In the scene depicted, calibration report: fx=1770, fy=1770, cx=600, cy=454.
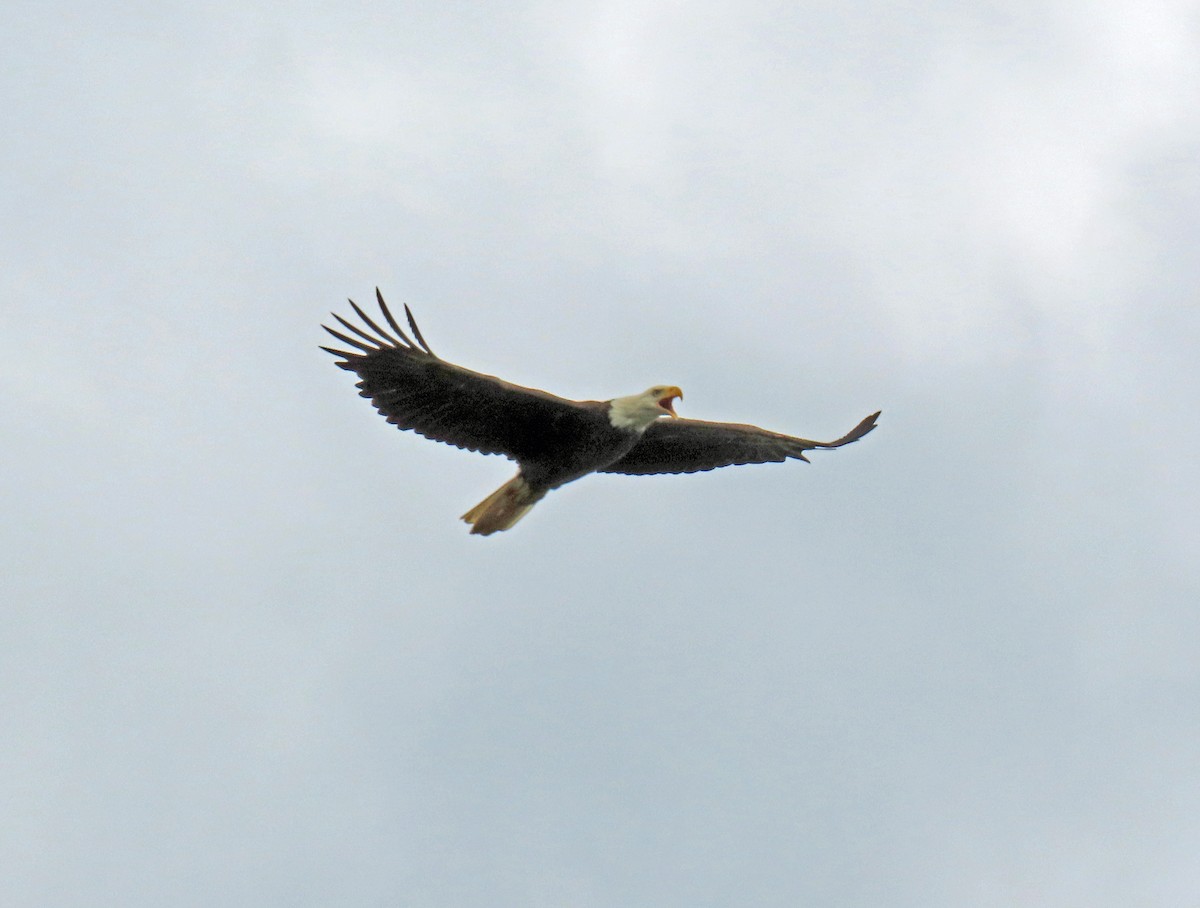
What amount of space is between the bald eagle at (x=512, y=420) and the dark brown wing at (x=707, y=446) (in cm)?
1

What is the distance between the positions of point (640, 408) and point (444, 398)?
5.12 feet

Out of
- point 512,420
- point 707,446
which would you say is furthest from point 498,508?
point 707,446

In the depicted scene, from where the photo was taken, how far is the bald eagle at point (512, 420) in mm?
13422

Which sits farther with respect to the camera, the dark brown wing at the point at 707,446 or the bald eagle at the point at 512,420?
the dark brown wing at the point at 707,446

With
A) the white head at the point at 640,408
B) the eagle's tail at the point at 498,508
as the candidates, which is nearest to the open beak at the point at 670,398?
the white head at the point at 640,408

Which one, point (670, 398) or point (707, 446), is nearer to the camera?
point (670, 398)

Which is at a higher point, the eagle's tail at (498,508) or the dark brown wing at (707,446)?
the dark brown wing at (707,446)

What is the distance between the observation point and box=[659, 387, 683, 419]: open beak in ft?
46.3

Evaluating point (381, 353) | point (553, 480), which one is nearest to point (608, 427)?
point (553, 480)

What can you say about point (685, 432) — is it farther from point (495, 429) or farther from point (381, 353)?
point (381, 353)

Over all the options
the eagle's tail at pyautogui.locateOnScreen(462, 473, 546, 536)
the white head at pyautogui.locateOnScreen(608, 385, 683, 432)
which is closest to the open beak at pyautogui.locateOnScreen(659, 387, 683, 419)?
the white head at pyautogui.locateOnScreen(608, 385, 683, 432)

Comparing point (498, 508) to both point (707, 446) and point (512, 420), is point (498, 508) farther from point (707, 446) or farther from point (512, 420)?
point (707, 446)

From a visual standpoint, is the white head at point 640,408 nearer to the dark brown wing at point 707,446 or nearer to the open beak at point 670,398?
the open beak at point 670,398

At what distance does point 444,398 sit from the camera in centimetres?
1365
